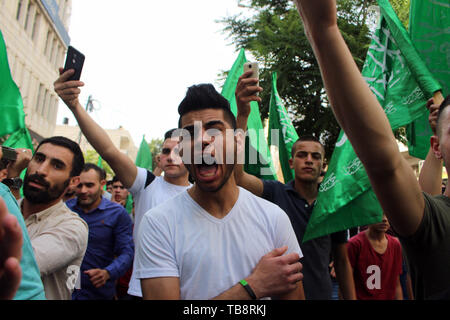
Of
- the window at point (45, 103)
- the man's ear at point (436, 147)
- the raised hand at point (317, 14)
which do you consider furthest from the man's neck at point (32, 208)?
the window at point (45, 103)

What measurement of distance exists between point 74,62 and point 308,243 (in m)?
2.43

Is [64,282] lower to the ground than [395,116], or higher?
lower

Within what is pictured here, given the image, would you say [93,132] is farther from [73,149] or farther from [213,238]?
[213,238]

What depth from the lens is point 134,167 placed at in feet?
10.7

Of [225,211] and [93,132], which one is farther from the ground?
[93,132]

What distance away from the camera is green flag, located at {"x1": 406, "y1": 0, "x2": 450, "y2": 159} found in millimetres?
2809

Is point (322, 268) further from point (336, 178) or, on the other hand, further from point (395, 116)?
point (395, 116)

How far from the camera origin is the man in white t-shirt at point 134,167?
270 cm

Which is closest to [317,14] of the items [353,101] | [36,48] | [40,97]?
[353,101]

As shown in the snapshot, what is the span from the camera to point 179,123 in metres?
2.15

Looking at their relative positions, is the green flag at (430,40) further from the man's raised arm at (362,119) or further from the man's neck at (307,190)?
the man's raised arm at (362,119)

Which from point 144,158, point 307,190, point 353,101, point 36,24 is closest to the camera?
point 353,101
